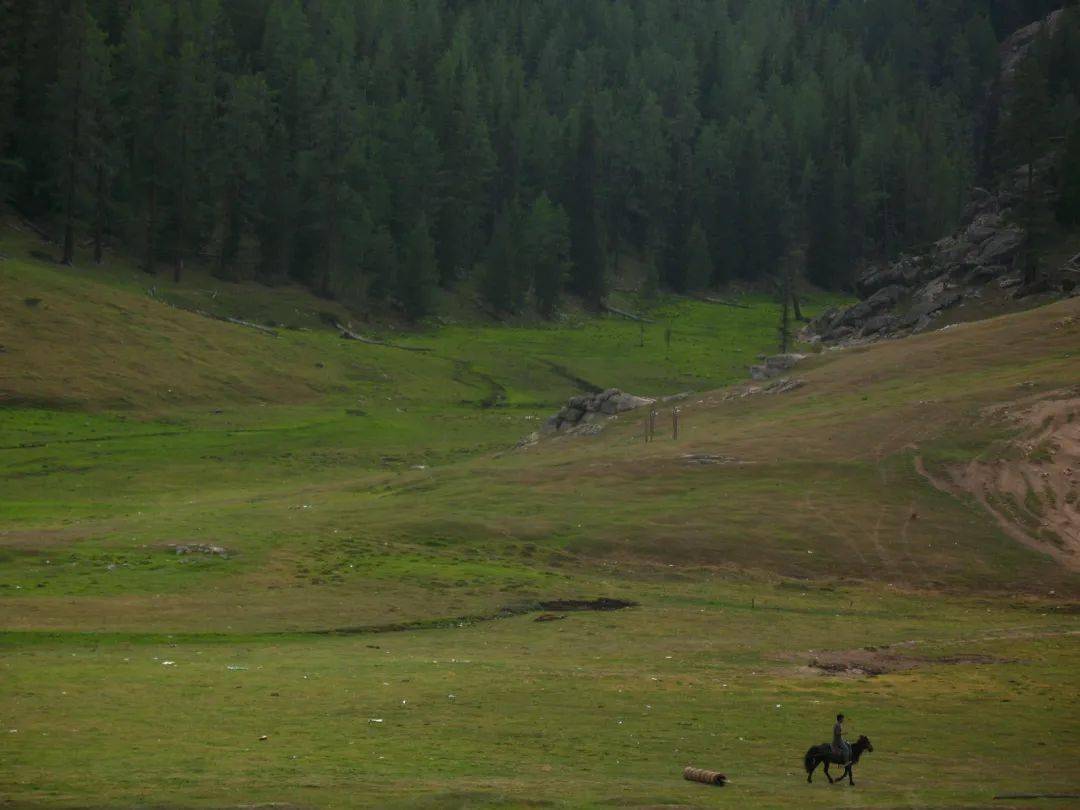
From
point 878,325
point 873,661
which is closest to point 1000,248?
point 878,325

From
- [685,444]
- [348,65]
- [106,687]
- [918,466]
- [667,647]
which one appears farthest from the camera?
[348,65]

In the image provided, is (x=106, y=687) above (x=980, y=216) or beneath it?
beneath

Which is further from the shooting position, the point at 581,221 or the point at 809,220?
the point at 809,220

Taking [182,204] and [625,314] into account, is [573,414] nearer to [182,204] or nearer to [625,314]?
[182,204]

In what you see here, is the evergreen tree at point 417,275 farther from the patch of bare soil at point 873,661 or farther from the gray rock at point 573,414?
the patch of bare soil at point 873,661

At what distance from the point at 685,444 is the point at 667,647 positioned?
2574 cm

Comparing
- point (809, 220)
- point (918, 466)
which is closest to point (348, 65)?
point (809, 220)

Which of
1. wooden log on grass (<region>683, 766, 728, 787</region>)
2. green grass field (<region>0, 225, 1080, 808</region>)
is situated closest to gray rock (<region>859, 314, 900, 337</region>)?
green grass field (<region>0, 225, 1080, 808</region>)

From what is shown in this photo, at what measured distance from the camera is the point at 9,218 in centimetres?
10681

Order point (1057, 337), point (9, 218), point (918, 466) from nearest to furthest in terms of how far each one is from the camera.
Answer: point (918, 466) → point (1057, 337) → point (9, 218)

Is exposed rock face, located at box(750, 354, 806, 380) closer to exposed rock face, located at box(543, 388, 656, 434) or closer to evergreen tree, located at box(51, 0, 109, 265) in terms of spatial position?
exposed rock face, located at box(543, 388, 656, 434)

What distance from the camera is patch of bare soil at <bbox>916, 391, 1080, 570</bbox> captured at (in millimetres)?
55312

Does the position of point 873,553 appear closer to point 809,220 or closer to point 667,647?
point 667,647

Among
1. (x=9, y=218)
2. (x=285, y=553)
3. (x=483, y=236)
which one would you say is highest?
(x=483, y=236)
